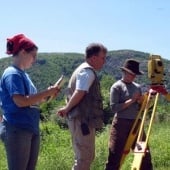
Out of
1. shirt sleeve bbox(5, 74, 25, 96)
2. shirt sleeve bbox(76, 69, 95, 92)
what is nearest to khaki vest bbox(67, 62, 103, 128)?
shirt sleeve bbox(76, 69, 95, 92)

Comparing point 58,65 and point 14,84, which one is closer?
point 14,84

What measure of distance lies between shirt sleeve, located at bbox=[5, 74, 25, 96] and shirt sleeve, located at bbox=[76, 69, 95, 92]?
724mm

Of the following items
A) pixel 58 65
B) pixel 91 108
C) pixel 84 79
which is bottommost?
pixel 58 65

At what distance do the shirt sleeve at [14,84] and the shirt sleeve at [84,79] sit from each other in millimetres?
724

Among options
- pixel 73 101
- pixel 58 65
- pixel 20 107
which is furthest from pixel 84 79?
pixel 58 65

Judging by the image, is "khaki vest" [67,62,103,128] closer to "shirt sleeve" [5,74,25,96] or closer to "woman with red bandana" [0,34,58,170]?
"woman with red bandana" [0,34,58,170]

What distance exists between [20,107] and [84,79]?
80 centimetres

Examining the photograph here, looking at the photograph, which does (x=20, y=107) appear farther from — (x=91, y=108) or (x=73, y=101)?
(x=91, y=108)

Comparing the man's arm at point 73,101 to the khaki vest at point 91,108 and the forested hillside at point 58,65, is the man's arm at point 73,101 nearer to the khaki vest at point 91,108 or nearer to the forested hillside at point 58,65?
the khaki vest at point 91,108

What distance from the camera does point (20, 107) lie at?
12.5 feet

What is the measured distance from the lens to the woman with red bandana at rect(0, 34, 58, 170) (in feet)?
12.3

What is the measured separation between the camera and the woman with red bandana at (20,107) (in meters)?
3.75

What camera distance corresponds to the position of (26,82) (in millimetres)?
3873

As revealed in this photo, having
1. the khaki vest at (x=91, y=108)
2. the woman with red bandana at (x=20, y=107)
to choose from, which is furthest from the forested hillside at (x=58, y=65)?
the woman with red bandana at (x=20, y=107)
